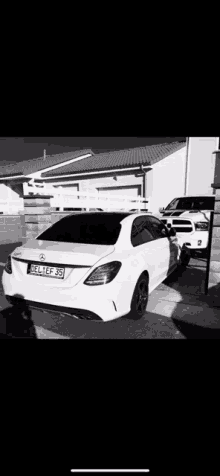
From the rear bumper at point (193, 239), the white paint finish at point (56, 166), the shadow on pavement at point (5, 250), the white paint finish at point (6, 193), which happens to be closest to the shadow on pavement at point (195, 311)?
the rear bumper at point (193, 239)

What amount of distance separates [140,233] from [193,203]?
433 centimetres

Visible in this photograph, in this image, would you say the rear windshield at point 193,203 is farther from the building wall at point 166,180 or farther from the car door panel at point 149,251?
the building wall at point 166,180

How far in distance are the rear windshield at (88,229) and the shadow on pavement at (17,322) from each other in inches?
34.2

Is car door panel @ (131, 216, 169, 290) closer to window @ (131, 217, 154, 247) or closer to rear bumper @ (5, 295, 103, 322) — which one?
window @ (131, 217, 154, 247)

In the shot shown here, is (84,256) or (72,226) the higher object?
(72,226)

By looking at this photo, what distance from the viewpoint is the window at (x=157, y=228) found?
3994mm

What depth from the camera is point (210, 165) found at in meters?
12.1
